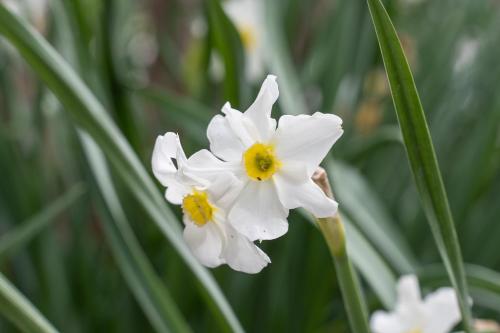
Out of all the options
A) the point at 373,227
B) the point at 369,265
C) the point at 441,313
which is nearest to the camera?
the point at 441,313

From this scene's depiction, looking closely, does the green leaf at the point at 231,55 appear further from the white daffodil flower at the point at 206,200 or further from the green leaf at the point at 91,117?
the white daffodil flower at the point at 206,200

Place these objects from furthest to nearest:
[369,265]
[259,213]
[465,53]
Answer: [465,53], [369,265], [259,213]

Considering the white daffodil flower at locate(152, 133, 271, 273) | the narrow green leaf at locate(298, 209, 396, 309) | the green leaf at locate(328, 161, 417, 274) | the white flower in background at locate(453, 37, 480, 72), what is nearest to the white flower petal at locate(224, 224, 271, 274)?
the white daffodil flower at locate(152, 133, 271, 273)

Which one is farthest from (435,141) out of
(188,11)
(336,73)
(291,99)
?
(188,11)

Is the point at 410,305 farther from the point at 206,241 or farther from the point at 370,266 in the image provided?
the point at 206,241

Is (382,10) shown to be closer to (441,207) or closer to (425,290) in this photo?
(441,207)

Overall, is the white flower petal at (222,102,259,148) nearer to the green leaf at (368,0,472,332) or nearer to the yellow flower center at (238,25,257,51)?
the green leaf at (368,0,472,332)

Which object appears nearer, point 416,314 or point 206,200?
point 206,200

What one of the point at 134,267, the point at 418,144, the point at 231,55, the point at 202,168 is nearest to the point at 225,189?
the point at 202,168
